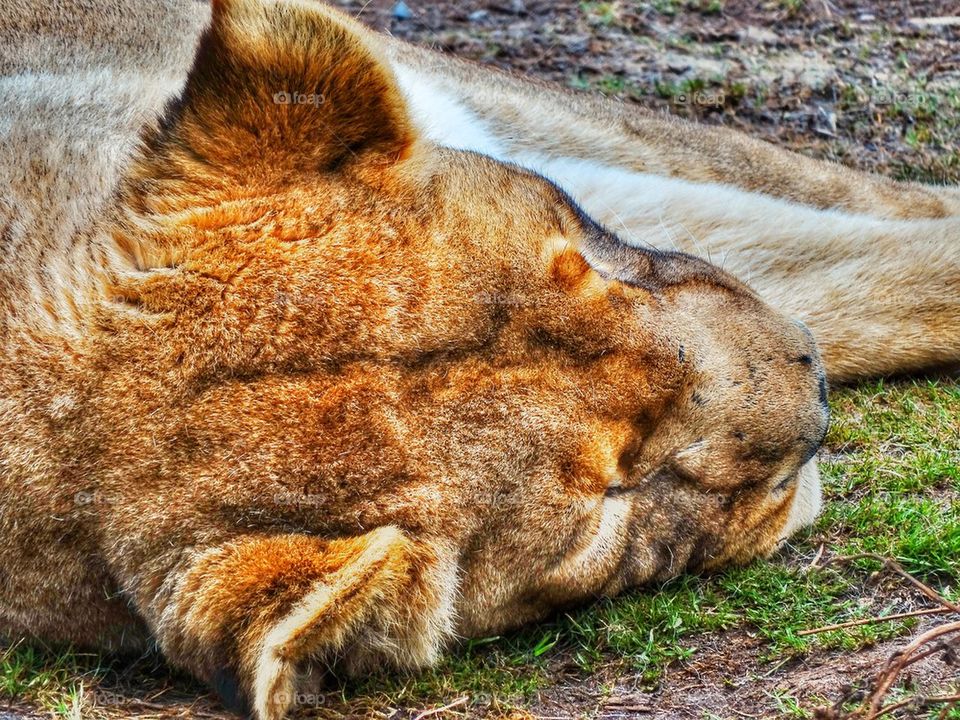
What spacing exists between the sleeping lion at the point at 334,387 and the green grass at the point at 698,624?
95 mm

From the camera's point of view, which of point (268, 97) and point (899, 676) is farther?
point (268, 97)

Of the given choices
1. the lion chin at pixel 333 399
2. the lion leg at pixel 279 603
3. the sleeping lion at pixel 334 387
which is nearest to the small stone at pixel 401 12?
the sleeping lion at pixel 334 387

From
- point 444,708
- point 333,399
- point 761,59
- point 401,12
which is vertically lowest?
point 444,708

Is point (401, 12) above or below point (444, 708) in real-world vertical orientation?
above

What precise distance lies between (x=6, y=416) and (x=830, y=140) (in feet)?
14.6

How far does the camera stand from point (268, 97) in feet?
9.52

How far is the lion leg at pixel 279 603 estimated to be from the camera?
2586 millimetres

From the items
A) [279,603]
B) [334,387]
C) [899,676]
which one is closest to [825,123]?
[899,676]

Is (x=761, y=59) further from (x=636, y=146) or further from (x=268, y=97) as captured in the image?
(x=268, y=97)

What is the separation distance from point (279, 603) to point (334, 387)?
19.4 inches

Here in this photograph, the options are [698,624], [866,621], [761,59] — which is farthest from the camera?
[761,59]

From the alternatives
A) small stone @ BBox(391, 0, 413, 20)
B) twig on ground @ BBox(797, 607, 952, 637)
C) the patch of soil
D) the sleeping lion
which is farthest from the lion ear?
small stone @ BBox(391, 0, 413, 20)

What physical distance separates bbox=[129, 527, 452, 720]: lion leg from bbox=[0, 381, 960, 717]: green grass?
36 cm

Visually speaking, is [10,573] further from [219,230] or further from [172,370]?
[219,230]
